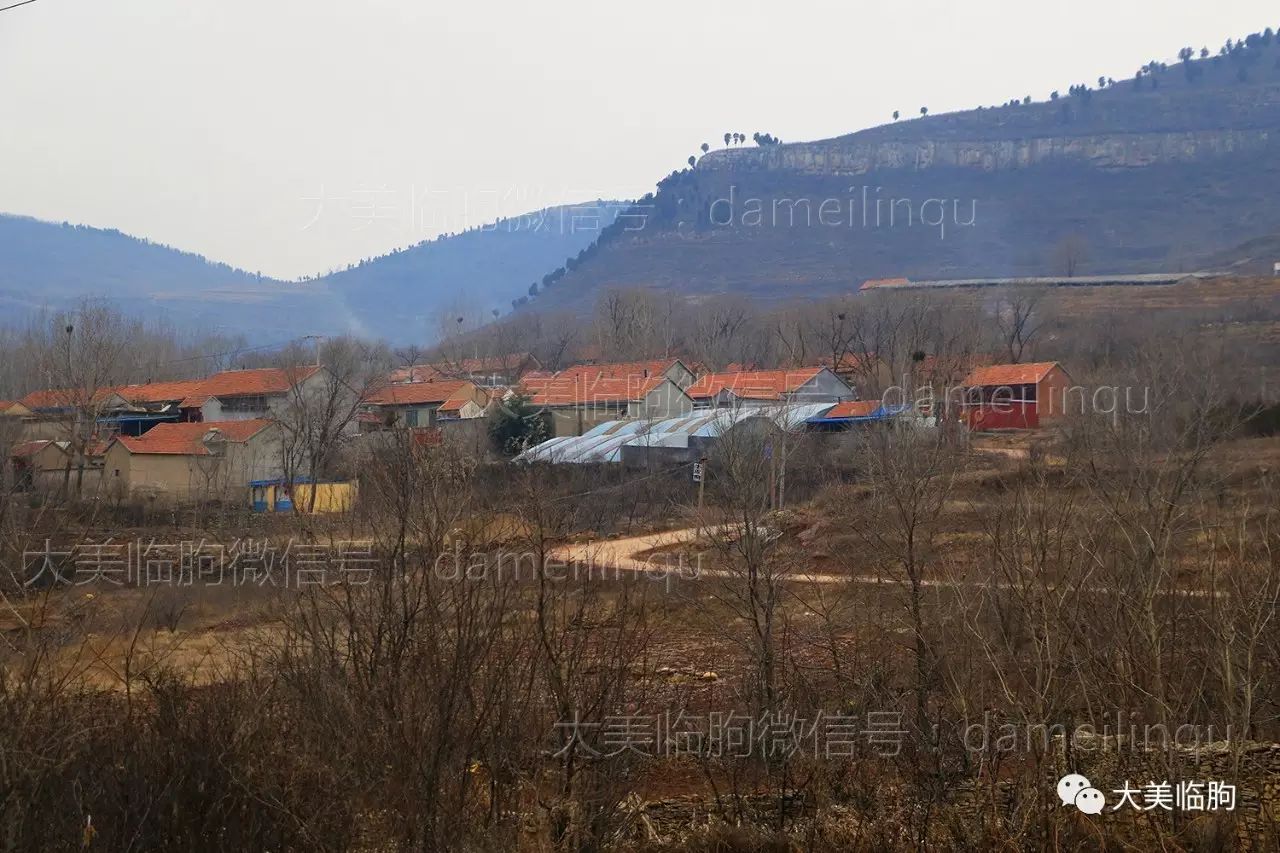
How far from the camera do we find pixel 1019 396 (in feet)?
126

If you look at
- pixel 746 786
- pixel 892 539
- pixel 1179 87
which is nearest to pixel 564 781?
pixel 746 786

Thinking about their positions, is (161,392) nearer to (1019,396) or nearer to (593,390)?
(593,390)

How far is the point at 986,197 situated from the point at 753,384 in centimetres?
9789

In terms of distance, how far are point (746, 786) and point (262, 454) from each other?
2786 cm

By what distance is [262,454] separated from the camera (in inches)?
1346

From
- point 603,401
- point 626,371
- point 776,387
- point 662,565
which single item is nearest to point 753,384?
point 776,387

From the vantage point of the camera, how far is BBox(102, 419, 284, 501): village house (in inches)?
1273

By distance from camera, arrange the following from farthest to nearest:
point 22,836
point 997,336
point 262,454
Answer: point 997,336 → point 262,454 → point 22,836

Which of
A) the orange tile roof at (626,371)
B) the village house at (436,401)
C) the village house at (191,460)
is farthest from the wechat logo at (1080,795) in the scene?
the orange tile roof at (626,371)

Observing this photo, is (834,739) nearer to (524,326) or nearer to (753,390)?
(753,390)

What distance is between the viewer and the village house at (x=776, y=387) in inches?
1602

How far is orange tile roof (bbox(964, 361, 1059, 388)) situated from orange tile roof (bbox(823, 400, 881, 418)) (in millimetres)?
4374

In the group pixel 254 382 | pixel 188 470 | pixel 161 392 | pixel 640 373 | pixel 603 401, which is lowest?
pixel 188 470

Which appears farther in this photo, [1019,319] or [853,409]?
[1019,319]
